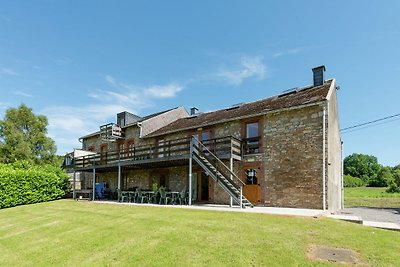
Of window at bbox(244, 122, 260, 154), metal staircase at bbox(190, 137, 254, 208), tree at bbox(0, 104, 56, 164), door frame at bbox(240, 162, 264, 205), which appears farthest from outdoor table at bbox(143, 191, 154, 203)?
tree at bbox(0, 104, 56, 164)

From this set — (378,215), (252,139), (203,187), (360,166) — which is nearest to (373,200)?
(378,215)

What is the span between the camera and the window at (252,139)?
48.4ft

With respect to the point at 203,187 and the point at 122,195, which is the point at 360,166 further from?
the point at 122,195

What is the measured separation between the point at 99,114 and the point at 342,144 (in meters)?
22.7

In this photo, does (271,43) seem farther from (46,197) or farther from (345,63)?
(46,197)

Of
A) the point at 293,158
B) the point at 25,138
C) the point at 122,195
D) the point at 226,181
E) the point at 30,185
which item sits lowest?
the point at 122,195

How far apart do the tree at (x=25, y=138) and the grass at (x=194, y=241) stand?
29464mm

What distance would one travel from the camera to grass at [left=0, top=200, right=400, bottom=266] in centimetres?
579

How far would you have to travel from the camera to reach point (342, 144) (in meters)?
20.3

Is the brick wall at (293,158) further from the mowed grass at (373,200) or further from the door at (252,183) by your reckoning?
the mowed grass at (373,200)

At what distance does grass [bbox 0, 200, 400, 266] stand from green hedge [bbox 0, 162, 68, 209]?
358 inches

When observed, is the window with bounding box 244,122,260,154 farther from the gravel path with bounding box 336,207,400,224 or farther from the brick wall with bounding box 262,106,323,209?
the gravel path with bounding box 336,207,400,224

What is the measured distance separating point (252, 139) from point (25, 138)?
34.5 metres

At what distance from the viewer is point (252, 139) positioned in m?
14.9
